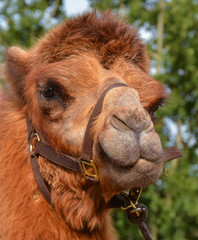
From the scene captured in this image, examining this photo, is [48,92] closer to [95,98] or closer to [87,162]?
[95,98]

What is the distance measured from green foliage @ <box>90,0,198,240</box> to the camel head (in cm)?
1107

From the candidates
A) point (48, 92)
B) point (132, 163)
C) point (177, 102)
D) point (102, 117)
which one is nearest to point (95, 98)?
point (102, 117)

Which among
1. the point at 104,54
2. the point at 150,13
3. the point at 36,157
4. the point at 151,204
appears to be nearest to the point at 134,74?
the point at 104,54

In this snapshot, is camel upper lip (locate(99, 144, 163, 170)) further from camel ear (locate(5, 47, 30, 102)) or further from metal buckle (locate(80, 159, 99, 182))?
camel ear (locate(5, 47, 30, 102))

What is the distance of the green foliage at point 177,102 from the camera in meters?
14.5

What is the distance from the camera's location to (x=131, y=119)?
9.55 feet

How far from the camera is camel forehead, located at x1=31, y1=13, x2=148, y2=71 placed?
11.9ft

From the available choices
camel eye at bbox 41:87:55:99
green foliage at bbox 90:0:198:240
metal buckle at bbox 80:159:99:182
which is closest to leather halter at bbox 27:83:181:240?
metal buckle at bbox 80:159:99:182

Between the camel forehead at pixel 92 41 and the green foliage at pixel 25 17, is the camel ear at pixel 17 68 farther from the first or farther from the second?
the green foliage at pixel 25 17

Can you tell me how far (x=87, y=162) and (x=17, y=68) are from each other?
152 cm

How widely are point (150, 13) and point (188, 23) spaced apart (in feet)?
7.04

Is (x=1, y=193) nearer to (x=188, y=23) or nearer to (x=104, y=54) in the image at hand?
(x=104, y=54)

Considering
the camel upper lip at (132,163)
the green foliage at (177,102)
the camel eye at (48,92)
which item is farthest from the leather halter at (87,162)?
the green foliage at (177,102)

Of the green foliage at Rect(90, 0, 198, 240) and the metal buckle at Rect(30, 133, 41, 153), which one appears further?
the green foliage at Rect(90, 0, 198, 240)
